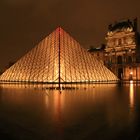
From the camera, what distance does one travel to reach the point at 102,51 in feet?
213

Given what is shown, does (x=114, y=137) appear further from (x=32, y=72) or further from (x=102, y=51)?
(x=102, y=51)

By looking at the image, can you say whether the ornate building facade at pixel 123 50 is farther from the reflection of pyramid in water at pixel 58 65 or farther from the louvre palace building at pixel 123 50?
the reflection of pyramid in water at pixel 58 65

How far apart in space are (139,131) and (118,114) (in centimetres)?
186

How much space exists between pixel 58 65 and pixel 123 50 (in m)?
34.6

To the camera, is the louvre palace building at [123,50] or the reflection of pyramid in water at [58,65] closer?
the reflection of pyramid in water at [58,65]

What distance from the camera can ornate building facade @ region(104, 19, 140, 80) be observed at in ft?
185

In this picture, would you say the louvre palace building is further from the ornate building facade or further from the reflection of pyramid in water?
the reflection of pyramid in water

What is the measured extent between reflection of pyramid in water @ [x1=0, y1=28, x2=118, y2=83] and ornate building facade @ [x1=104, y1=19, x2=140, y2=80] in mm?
24826

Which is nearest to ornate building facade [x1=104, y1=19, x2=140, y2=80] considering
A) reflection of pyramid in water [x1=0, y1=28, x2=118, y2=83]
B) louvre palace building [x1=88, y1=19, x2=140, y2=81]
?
louvre palace building [x1=88, y1=19, x2=140, y2=81]

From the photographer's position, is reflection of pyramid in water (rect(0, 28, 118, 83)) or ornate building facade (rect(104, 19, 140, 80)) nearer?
reflection of pyramid in water (rect(0, 28, 118, 83))

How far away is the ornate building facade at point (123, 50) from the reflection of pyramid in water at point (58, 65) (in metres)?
24.8

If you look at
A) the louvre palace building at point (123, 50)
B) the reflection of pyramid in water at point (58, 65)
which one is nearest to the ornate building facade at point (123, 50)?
the louvre palace building at point (123, 50)

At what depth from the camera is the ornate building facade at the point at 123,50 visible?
56.2 m

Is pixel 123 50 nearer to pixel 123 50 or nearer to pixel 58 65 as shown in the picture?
pixel 123 50
